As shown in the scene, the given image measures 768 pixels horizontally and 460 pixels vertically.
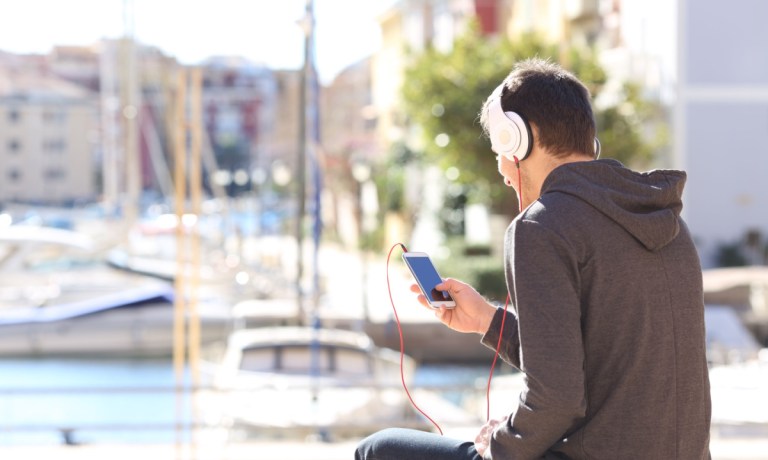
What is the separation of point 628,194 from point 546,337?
291mm

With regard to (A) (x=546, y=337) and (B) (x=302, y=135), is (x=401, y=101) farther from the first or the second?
(A) (x=546, y=337)

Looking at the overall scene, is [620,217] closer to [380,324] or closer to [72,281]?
[380,324]

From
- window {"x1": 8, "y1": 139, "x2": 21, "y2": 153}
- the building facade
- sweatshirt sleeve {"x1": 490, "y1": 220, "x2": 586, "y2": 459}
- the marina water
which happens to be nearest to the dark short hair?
sweatshirt sleeve {"x1": 490, "y1": 220, "x2": 586, "y2": 459}

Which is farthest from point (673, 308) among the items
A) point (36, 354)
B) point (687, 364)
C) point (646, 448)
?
point (36, 354)

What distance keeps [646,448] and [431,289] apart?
18.6 inches

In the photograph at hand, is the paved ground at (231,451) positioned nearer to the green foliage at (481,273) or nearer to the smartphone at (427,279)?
the smartphone at (427,279)

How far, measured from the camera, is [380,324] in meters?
17.8

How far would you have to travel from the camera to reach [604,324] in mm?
1873

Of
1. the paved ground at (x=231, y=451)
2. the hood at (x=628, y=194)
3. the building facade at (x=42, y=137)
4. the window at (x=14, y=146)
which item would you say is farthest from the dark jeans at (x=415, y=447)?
the window at (x=14, y=146)

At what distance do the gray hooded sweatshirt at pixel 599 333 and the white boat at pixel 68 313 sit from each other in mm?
17236

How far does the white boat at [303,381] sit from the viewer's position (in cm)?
1035

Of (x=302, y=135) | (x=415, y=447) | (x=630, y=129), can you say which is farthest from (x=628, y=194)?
(x=630, y=129)

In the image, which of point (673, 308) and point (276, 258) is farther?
point (276, 258)

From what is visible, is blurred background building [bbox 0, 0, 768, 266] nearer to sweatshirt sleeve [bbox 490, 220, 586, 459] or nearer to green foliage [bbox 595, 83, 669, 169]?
green foliage [bbox 595, 83, 669, 169]
